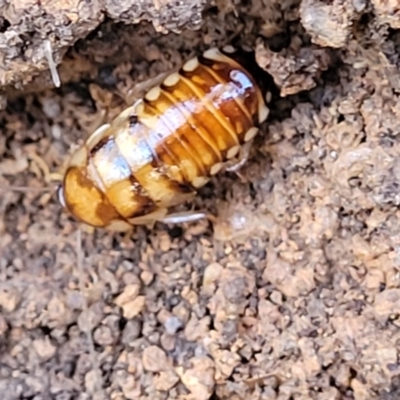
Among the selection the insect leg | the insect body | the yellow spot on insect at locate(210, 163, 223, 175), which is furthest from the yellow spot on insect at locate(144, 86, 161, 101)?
the insect leg

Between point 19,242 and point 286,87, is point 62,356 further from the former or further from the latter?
point 286,87

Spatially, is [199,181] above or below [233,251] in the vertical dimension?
above

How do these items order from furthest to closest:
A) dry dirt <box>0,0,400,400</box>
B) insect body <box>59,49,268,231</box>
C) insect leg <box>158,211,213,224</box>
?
insect leg <box>158,211,213,224</box>, insect body <box>59,49,268,231</box>, dry dirt <box>0,0,400,400</box>

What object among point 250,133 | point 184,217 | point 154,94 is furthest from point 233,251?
point 154,94

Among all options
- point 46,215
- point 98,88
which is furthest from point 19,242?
point 98,88

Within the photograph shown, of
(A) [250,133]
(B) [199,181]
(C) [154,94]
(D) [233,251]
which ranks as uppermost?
(C) [154,94]

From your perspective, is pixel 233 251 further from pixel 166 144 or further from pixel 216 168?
pixel 166 144

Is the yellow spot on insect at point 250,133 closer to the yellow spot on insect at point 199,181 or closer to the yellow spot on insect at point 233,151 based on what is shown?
the yellow spot on insect at point 233,151

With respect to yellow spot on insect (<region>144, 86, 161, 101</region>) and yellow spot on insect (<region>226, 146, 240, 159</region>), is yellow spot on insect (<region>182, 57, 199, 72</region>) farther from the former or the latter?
yellow spot on insect (<region>226, 146, 240, 159</region>)
